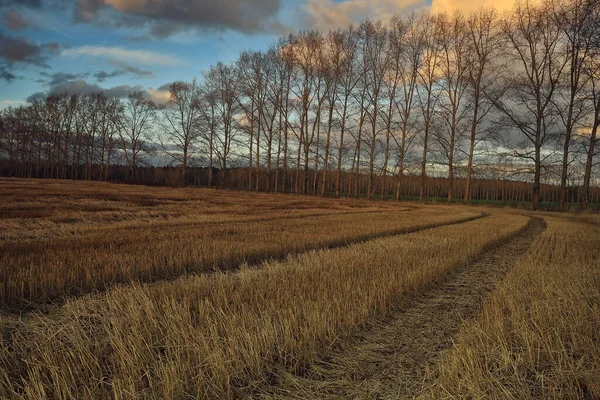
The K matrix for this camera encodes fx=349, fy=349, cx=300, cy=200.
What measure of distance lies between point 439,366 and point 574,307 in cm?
228

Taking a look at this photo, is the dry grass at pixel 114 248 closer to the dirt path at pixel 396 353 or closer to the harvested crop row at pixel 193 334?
the harvested crop row at pixel 193 334

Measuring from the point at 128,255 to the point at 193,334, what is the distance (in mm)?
4218

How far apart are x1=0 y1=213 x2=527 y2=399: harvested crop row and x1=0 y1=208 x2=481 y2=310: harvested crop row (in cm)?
90

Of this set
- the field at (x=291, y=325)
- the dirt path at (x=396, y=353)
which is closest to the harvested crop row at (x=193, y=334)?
the field at (x=291, y=325)

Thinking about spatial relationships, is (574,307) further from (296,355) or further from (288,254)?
(288,254)

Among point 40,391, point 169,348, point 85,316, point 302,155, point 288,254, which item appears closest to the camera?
point 40,391

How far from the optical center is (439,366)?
2814 mm

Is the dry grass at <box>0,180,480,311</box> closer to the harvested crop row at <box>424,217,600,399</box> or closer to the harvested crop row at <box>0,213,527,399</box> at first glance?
the harvested crop row at <box>0,213,527,399</box>

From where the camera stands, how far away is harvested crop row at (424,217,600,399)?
8.15 ft

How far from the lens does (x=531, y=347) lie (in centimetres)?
313

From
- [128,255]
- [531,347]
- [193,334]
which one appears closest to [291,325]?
[193,334]

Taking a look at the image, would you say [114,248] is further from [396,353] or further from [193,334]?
[396,353]

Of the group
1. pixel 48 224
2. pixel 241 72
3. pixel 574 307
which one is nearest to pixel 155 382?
pixel 574 307

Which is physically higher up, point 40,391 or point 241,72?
point 241,72
